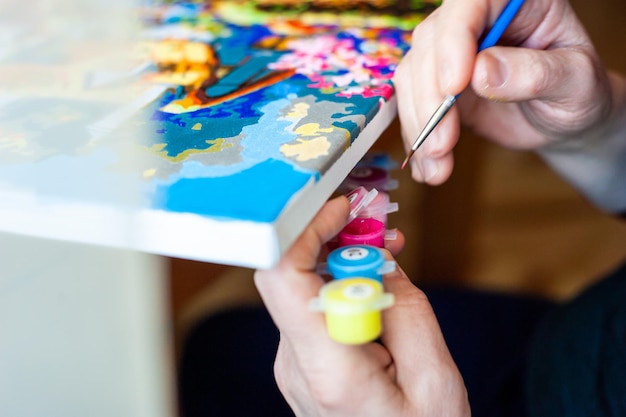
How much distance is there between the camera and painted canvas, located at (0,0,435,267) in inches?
11.4

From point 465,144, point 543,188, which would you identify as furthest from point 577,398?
point 543,188

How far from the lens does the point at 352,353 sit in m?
0.33

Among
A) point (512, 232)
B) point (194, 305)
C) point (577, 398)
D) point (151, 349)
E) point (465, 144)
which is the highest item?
point (151, 349)

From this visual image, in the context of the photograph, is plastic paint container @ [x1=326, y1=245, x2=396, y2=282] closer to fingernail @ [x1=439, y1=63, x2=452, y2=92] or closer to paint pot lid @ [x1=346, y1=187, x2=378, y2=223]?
paint pot lid @ [x1=346, y1=187, x2=378, y2=223]

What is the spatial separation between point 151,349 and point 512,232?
1.38m

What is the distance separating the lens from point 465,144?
1.22m

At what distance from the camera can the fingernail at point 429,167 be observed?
48 cm

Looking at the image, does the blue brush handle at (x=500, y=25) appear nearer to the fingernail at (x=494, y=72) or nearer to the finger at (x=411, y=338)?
the fingernail at (x=494, y=72)

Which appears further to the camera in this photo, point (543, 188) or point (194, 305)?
point (543, 188)

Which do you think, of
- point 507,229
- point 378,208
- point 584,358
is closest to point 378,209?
point 378,208

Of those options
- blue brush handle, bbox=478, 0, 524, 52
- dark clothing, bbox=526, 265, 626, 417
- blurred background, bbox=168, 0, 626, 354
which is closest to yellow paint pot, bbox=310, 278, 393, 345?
blue brush handle, bbox=478, 0, 524, 52

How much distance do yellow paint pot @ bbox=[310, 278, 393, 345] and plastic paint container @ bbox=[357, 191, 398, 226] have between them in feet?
0.30

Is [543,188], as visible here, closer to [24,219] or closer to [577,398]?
[577,398]

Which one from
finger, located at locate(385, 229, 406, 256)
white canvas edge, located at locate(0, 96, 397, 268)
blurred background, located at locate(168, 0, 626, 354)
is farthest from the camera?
blurred background, located at locate(168, 0, 626, 354)
